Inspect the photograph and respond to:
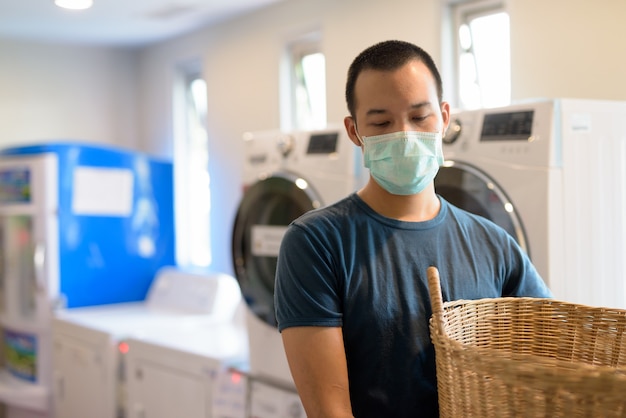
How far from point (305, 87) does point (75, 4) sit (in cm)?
127

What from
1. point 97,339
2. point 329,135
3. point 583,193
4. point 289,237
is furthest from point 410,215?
point 97,339

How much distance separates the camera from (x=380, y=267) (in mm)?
1214

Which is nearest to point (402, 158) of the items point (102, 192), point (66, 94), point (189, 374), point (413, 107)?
point (413, 107)

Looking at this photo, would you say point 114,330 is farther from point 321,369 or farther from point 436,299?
point 436,299

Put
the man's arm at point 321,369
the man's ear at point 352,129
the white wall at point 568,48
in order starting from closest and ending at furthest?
1. the man's arm at point 321,369
2. the man's ear at point 352,129
3. the white wall at point 568,48

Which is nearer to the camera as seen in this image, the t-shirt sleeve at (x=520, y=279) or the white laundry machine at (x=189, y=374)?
the t-shirt sleeve at (x=520, y=279)

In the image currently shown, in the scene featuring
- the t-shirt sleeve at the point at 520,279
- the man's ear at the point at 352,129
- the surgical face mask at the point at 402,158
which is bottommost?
the t-shirt sleeve at the point at 520,279

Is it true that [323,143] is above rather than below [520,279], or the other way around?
above

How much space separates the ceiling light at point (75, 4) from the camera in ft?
12.3

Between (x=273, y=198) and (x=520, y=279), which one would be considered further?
(x=273, y=198)

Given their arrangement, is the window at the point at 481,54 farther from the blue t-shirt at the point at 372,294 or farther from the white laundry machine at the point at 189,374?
the blue t-shirt at the point at 372,294

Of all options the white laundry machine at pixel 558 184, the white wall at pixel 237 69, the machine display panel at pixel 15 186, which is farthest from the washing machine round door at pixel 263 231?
the machine display panel at pixel 15 186

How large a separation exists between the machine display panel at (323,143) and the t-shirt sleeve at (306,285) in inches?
57.5

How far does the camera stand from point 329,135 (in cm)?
269
